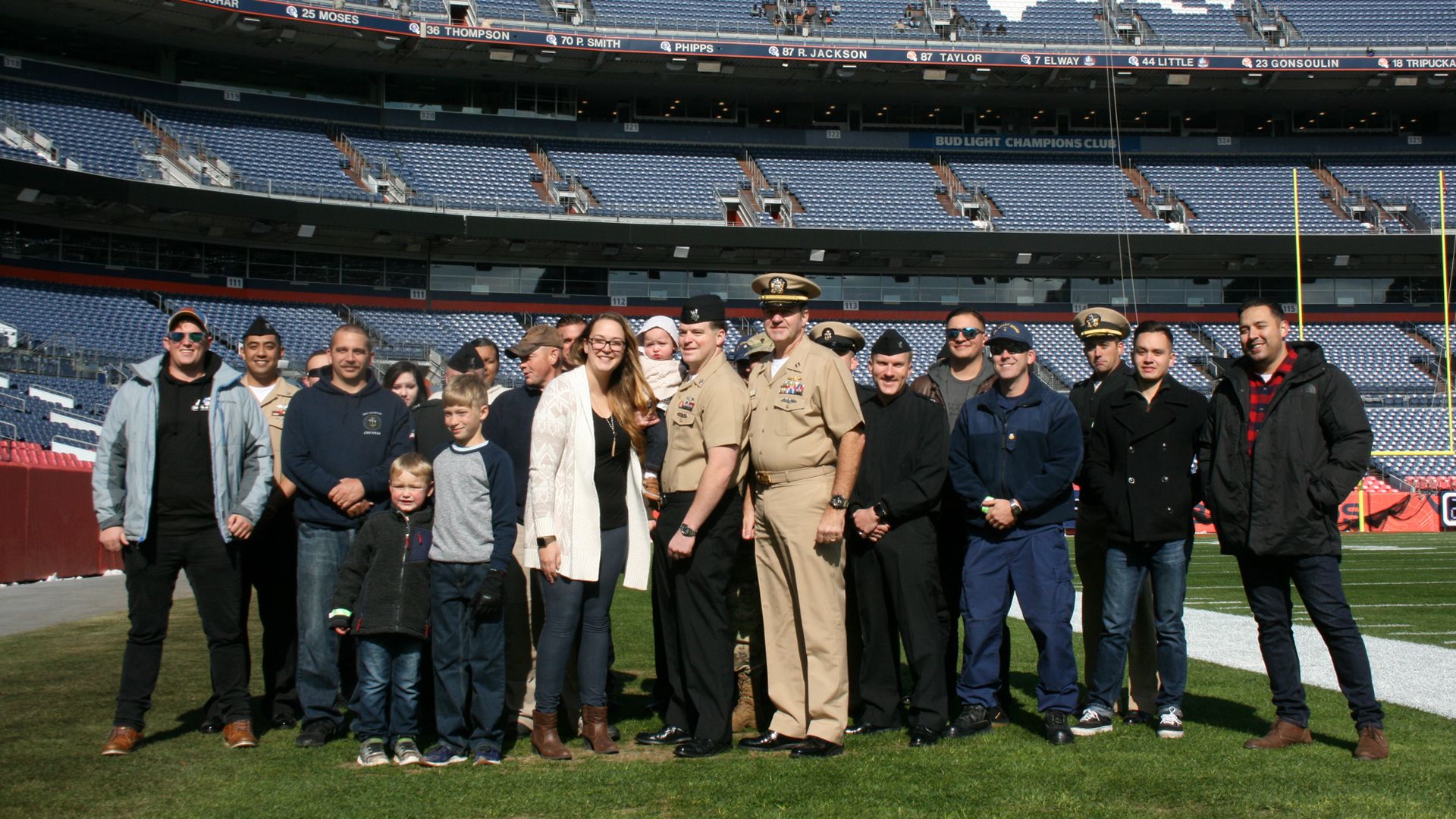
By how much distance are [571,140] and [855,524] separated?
3264 centimetres

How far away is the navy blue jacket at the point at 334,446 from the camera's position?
6.26 meters

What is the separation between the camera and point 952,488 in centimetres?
646

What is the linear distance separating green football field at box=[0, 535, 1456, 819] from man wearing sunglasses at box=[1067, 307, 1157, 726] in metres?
0.33

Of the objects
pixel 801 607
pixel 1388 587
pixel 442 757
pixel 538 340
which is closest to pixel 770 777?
pixel 801 607

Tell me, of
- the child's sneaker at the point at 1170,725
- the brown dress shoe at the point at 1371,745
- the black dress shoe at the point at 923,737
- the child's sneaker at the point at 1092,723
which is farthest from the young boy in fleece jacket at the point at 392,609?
the brown dress shoe at the point at 1371,745

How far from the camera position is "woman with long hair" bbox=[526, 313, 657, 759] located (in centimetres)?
580

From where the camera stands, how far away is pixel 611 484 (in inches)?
236

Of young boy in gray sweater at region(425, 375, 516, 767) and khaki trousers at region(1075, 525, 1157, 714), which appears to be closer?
young boy in gray sweater at region(425, 375, 516, 767)

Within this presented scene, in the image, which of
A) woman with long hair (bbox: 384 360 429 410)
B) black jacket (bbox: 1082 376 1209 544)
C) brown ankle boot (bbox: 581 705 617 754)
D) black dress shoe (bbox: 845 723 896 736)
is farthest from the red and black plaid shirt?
woman with long hair (bbox: 384 360 429 410)

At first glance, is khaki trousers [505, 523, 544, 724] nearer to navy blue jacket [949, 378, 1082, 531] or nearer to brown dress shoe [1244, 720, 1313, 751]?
navy blue jacket [949, 378, 1082, 531]

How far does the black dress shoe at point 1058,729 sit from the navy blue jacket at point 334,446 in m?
3.50

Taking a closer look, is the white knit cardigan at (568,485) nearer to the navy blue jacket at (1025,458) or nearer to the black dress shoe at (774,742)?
the black dress shoe at (774,742)

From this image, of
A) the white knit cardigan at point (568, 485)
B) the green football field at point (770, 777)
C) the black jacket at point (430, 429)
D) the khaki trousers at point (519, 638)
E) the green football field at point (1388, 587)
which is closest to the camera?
the green football field at point (770, 777)

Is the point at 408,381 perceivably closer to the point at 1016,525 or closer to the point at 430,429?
the point at 430,429
